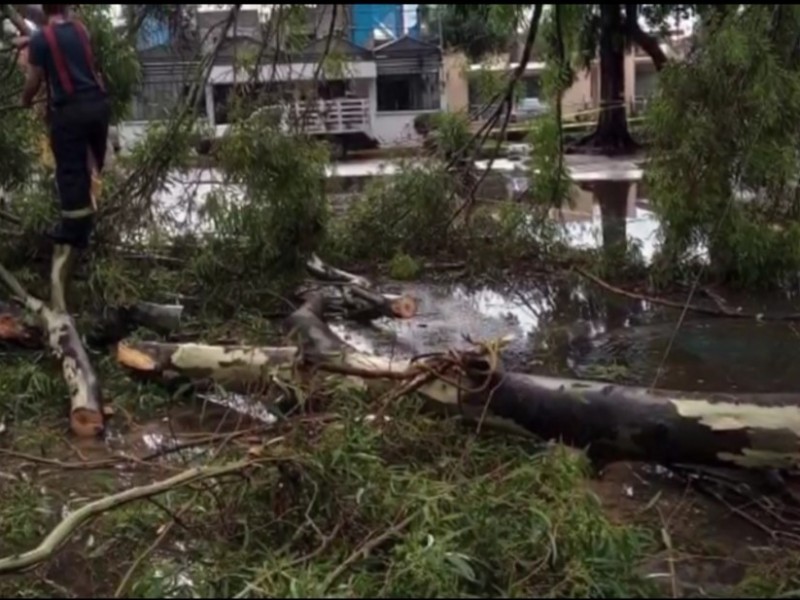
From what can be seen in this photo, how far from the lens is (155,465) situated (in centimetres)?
443

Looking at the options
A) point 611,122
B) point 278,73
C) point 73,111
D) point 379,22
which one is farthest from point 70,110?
point 611,122

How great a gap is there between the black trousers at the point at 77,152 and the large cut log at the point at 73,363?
0.38 m

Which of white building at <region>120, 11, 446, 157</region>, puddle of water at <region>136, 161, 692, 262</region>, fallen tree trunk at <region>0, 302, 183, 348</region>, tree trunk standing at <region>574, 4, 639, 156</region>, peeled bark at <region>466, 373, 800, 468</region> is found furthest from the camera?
tree trunk standing at <region>574, 4, 639, 156</region>

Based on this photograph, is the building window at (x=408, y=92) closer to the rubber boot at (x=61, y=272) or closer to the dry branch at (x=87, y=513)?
the rubber boot at (x=61, y=272)

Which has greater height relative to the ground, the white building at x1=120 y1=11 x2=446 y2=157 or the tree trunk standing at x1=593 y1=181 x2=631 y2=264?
the white building at x1=120 y1=11 x2=446 y2=157

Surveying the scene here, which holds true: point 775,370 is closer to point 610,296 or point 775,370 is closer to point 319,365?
point 610,296

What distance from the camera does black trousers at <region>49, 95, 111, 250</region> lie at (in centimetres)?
578

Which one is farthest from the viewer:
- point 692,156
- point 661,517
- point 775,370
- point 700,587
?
point 692,156

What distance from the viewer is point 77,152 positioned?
5883mm

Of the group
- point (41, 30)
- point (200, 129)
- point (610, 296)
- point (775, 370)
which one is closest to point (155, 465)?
point (41, 30)

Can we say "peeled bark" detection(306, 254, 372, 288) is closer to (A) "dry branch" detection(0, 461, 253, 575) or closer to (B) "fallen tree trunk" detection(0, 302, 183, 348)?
(B) "fallen tree trunk" detection(0, 302, 183, 348)

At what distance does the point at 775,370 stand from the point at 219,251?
11.1 ft

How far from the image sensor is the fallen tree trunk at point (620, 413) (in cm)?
418

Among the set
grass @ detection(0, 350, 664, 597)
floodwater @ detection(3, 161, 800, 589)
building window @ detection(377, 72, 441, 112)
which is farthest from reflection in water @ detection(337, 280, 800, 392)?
building window @ detection(377, 72, 441, 112)
